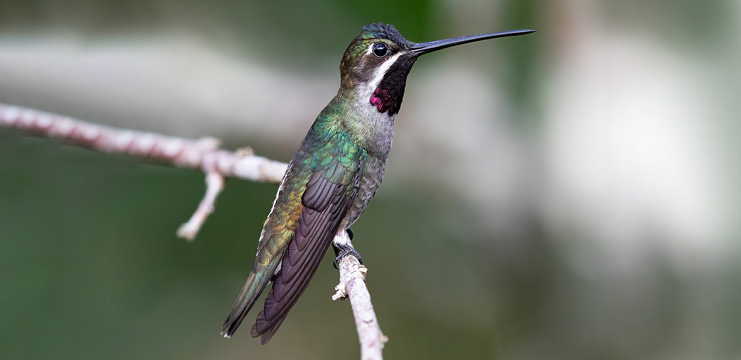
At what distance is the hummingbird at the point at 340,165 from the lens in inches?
37.5

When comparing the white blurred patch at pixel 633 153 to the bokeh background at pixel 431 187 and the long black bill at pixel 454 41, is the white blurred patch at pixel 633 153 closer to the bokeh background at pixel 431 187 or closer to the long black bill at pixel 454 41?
the bokeh background at pixel 431 187

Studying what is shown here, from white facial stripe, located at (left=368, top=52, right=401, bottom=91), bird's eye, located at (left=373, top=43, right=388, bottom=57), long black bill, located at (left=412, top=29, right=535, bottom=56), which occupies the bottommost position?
white facial stripe, located at (left=368, top=52, right=401, bottom=91)

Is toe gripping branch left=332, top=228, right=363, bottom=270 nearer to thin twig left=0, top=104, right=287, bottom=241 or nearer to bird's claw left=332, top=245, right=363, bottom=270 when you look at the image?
bird's claw left=332, top=245, right=363, bottom=270

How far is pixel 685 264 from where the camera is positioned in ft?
7.85

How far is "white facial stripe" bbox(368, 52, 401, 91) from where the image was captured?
1047mm

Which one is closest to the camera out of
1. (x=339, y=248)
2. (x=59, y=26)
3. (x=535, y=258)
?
(x=339, y=248)

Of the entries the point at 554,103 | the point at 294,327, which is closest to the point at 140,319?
the point at 294,327

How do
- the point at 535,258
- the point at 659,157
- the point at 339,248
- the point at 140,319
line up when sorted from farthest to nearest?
the point at 535,258
the point at 659,157
the point at 140,319
the point at 339,248

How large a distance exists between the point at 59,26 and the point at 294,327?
1.22 metres

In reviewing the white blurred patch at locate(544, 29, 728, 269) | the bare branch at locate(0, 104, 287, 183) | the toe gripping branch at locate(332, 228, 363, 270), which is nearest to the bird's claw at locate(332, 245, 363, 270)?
the toe gripping branch at locate(332, 228, 363, 270)

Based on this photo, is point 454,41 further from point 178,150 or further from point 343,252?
point 178,150

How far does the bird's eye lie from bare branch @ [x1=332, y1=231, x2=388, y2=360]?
0.34m

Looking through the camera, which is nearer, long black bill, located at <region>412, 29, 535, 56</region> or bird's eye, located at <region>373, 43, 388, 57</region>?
long black bill, located at <region>412, 29, 535, 56</region>

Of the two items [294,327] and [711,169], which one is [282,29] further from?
[711,169]
